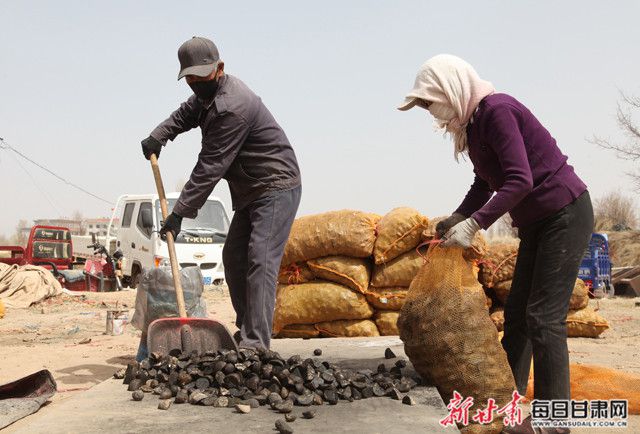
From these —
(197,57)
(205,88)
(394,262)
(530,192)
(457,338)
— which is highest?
(197,57)

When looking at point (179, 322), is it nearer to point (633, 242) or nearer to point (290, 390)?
point (290, 390)

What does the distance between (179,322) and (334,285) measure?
2.46 meters

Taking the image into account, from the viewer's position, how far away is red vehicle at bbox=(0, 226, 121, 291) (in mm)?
13383

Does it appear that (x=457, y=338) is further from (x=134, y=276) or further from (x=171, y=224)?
(x=134, y=276)

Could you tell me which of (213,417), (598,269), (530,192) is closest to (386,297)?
(530,192)

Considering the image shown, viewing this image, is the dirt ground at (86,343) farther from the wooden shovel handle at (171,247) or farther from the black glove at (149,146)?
the black glove at (149,146)

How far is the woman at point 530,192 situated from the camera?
110 inches

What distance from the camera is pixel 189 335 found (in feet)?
12.2

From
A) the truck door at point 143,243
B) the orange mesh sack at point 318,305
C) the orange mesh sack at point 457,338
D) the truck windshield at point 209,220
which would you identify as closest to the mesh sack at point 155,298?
the orange mesh sack at point 318,305

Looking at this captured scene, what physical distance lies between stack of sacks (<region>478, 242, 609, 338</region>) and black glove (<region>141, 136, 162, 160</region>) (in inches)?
130

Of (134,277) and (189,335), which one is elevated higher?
(189,335)

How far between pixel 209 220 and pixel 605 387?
29.5 ft

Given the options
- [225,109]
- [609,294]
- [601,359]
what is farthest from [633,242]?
[225,109]

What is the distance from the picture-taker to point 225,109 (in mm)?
3840
